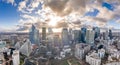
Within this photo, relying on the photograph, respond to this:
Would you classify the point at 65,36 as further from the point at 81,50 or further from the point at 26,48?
the point at 26,48

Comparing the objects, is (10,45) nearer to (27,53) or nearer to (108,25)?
(27,53)

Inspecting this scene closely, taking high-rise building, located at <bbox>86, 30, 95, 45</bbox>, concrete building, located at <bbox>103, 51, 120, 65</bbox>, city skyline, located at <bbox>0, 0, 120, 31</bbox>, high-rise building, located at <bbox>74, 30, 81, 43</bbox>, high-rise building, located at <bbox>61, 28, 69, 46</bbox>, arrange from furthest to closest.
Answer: high-rise building, located at <bbox>86, 30, 95, 45</bbox> → high-rise building, located at <bbox>74, 30, 81, 43</bbox> → high-rise building, located at <bbox>61, 28, 69, 46</bbox> → concrete building, located at <bbox>103, 51, 120, 65</bbox> → city skyline, located at <bbox>0, 0, 120, 31</bbox>

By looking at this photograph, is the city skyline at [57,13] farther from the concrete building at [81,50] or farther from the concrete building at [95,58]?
the concrete building at [95,58]

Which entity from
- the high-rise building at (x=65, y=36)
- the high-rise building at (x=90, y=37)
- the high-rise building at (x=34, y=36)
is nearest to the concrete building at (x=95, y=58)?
the high-rise building at (x=90, y=37)

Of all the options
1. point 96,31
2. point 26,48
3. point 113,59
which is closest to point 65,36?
point 96,31

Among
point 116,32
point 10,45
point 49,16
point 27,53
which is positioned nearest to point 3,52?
point 10,45

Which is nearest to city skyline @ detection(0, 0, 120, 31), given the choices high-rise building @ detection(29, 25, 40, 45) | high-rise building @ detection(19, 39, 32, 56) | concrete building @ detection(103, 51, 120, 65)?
high-rise building @ detection(29, 25, 40, 45)

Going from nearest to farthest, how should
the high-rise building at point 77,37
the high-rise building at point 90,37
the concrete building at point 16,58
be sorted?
the concrete building at point 16,58
the high-rise building at point 77,37
the high-rise building at point 90,37

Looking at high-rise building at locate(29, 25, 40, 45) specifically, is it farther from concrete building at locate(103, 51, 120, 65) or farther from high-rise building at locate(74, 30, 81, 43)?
concrete building at locate(103, 51, 120, 65)
